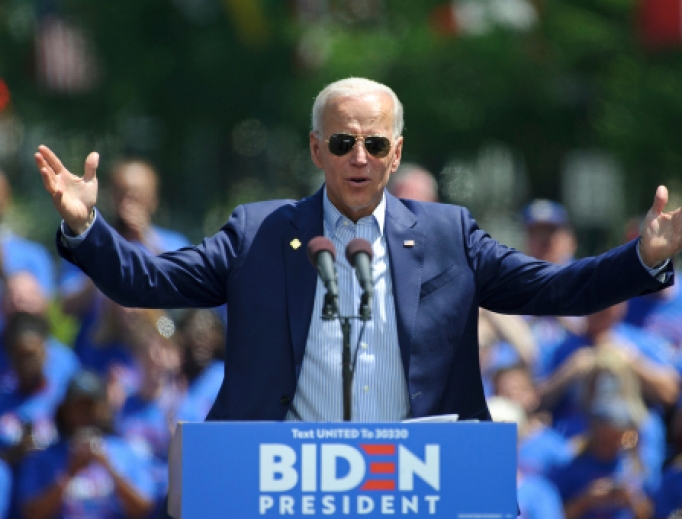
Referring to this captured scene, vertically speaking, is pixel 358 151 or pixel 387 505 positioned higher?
pixel 358 151

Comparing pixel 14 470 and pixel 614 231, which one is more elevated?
pixel 614 231

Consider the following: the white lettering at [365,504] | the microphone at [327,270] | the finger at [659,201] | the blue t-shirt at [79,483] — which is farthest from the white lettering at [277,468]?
the blue t-shirt at [79,483]

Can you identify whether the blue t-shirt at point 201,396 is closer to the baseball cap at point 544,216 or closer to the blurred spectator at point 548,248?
the blurred spectator at point 548,248

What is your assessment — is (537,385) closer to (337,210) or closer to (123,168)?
(123,168)

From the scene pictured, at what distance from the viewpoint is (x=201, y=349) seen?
7469 mm

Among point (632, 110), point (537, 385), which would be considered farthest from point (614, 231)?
point (537, 385)

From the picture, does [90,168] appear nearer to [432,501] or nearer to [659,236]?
[432,501]

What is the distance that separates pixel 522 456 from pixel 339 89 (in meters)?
3.29

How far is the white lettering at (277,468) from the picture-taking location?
11.7ft

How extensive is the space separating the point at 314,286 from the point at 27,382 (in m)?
3.62

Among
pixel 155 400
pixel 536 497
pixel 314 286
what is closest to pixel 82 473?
pixel 155 400

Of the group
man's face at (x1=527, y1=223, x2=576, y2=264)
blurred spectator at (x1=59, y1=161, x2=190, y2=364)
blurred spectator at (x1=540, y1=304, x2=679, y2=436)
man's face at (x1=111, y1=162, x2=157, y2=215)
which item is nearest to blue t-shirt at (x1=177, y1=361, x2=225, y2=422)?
blurred spectator at (x1=59, y1=161, x2=190, y2=364)

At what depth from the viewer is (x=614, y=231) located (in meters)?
20.6

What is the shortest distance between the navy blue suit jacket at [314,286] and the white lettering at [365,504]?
1.96 ft
